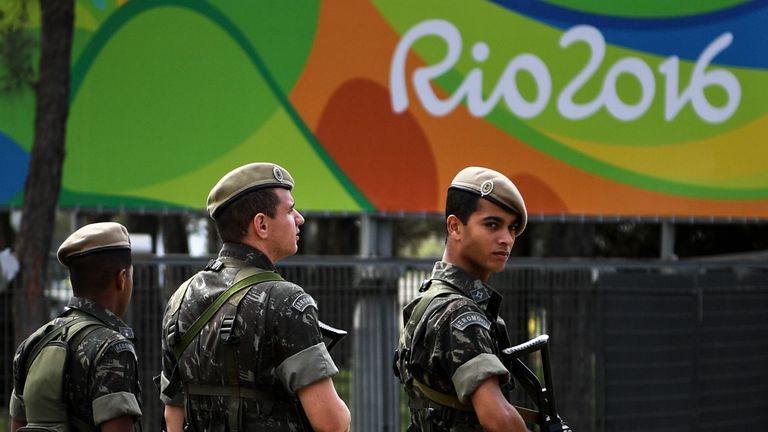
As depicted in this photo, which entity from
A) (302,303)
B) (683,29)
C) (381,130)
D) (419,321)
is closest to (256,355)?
(302,303)

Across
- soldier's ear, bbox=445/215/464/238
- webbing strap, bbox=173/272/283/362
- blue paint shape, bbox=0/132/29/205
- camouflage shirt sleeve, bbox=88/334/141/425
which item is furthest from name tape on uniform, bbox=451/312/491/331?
blue paint shape, bbox=0/132/29/205

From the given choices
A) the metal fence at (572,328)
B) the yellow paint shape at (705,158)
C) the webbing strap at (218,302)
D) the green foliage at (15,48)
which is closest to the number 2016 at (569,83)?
the yellow paint shape at (705,158)

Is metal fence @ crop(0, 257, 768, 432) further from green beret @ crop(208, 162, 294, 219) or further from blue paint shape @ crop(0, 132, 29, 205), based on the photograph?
green beret @ crop(208, 162, 294, 219)

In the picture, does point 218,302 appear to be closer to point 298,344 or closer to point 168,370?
point 298,344

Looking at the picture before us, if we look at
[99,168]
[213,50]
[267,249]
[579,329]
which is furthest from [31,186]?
[267,249]

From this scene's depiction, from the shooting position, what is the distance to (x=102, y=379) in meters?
4.20

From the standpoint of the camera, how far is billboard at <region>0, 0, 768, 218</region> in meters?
10.6

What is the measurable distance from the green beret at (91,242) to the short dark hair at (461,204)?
1.20 metres

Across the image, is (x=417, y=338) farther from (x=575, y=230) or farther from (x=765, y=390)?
(x=575, y=230)

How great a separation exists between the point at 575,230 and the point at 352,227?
2720 mm

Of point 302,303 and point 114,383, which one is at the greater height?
point 302,303

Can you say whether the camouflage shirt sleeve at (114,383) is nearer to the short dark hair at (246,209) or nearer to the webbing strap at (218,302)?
the webbing strap at (218,302)

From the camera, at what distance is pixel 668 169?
1147cm

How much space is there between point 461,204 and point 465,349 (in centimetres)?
61
